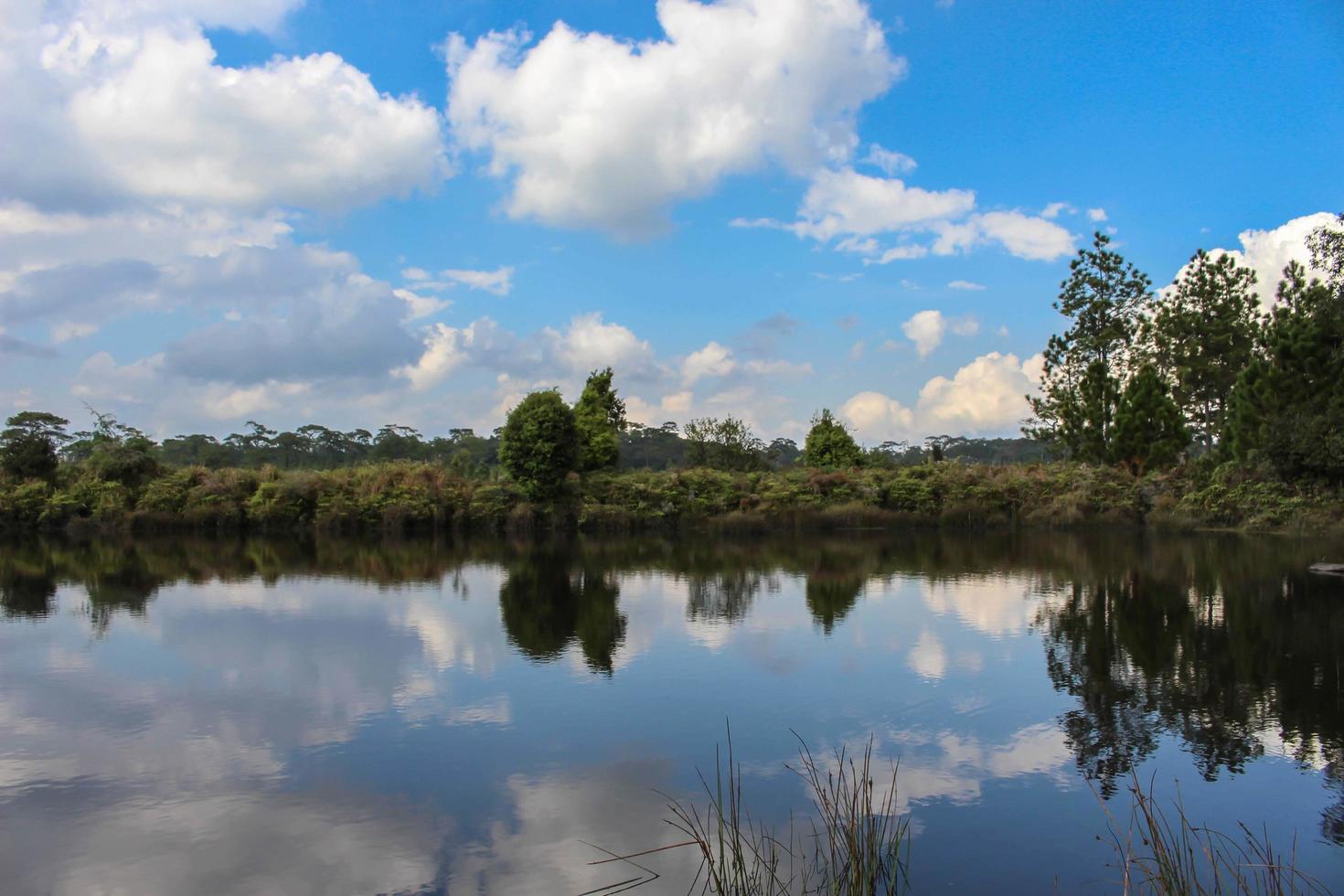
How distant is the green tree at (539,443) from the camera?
28938mm

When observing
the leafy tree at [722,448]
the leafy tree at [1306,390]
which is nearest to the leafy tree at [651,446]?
the leafy tree at [722,448]

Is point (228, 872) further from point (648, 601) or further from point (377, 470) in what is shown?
point (377, 470)

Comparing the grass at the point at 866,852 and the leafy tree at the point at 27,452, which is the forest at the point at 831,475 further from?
the grass at the point at 866,852

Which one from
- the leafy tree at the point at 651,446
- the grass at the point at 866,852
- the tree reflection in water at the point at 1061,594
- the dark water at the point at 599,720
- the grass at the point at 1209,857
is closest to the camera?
the grass at the point at 866,852

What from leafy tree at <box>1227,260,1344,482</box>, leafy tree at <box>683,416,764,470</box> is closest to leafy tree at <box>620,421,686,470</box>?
leafy tree at <box>683,416,764,470</box>

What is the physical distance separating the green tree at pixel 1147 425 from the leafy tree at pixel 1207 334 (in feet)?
8.28

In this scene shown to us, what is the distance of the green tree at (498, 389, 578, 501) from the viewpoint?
2894 cm

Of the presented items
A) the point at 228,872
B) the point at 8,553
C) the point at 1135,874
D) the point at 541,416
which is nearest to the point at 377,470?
the point at 541,416

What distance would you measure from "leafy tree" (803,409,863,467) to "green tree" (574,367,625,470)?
767 centimetres

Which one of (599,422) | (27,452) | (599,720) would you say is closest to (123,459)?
(27,452)

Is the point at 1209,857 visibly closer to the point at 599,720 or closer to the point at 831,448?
the point at 599,720

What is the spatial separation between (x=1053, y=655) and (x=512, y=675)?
6408mm

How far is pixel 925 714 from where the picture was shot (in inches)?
343

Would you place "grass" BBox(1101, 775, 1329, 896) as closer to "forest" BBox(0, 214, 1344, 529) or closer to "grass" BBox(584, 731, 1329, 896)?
"grass" BBox(584, 731, 1329, 896)
